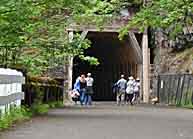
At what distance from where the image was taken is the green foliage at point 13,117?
13.5 m

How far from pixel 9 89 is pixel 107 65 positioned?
38.6 metres

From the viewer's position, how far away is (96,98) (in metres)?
53.6

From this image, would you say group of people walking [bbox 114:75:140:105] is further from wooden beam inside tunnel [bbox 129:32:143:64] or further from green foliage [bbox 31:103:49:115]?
green foliage [bbox 31:103:49:115]

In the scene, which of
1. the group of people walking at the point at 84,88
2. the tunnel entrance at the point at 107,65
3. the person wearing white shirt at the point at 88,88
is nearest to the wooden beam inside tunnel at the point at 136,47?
the tunnel entrance at the point at 107,65

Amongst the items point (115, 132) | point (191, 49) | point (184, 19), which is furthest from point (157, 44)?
point (115, 132)

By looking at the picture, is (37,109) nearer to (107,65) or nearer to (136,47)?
(136,47)

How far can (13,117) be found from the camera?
1545 centimetres

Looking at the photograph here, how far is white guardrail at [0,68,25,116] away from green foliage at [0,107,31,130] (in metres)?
0.14

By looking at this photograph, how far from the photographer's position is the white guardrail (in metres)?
13.5

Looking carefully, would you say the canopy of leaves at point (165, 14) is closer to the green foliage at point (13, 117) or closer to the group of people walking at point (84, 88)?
the green foliage at point (13, 117)

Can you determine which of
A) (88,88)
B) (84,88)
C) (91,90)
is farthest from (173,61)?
(84,88)

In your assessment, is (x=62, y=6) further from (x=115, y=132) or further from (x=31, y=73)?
(x=115, y=132)

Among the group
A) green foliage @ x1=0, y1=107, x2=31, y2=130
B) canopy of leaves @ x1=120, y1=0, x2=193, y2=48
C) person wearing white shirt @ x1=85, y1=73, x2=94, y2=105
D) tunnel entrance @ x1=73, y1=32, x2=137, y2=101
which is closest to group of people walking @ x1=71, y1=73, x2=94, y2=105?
person wearing white shirt @ x1=85, y1=73, x2=94, y2=105

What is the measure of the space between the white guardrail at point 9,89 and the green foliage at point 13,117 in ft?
0.47
